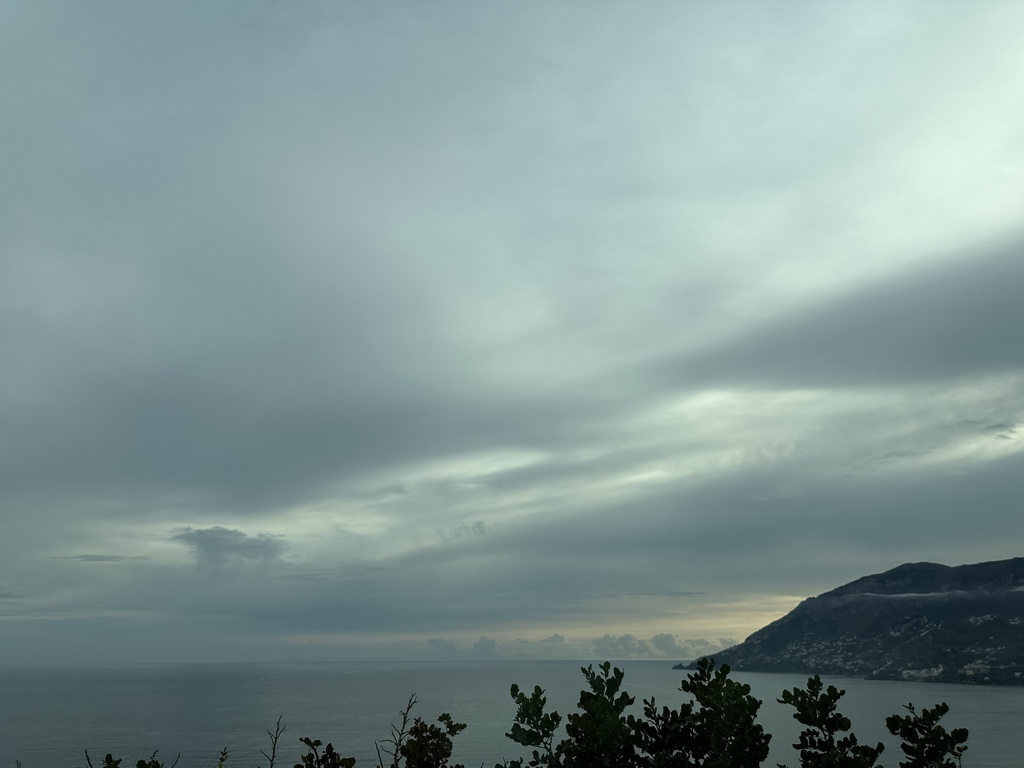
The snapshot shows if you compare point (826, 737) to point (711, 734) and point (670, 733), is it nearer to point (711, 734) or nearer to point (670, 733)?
point (711, 734)

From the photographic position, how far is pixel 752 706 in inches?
561

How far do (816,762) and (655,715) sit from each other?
3270mm

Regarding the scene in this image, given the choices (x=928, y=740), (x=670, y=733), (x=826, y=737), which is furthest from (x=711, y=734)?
(x=928, y=740)

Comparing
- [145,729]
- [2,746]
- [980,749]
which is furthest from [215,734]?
[980,749]

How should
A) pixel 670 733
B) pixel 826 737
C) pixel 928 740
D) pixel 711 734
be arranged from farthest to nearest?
pixel 826 737
pixel 670 733
pixel 928 740
pixel 711 734

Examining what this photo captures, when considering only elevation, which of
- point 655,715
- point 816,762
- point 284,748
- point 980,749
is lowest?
point 980,749

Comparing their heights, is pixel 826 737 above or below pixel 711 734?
below

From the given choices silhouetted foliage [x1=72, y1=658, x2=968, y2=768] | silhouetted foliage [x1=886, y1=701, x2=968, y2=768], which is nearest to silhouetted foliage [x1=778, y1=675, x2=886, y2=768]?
silhouetted foliage [x1=72, y1=658, x2=968, y2=768]

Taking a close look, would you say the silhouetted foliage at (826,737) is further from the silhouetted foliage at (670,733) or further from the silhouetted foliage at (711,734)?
the silhouetted foliage at (670,733)

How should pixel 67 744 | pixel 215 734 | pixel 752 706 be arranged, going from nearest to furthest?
pixel 752 706
pixel 67 744
pixel 215 734

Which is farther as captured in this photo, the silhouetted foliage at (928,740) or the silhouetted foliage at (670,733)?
the silhouetted foliage at (928,740)

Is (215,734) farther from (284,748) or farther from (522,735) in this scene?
(522,735)

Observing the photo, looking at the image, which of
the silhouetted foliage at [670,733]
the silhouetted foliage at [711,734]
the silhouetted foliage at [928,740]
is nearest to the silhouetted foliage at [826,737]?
the silhouetted foliage at [711,734]

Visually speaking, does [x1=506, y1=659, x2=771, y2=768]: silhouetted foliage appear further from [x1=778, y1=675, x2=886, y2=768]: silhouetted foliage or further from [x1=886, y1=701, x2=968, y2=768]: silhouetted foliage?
[x1=886, y1=701, x2=968, y2=768]: silhouetted foliage
